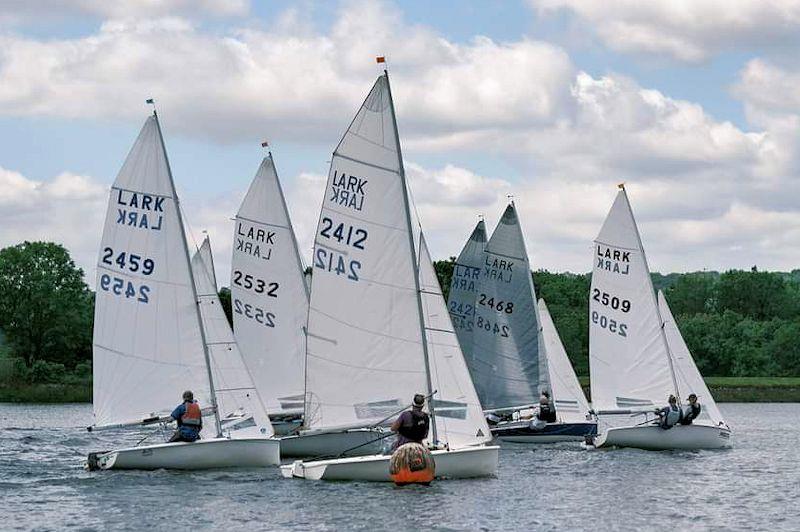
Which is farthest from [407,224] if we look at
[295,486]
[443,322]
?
[295,486]

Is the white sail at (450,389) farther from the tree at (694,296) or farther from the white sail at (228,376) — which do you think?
the tree at (694,296)

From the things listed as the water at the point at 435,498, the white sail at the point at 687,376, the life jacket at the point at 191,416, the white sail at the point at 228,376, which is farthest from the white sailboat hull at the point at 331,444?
the white sail at the point at 687,376

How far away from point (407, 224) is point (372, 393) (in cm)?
Answer: 346

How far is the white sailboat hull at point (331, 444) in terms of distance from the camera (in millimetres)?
32625

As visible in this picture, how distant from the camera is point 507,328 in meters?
44.6

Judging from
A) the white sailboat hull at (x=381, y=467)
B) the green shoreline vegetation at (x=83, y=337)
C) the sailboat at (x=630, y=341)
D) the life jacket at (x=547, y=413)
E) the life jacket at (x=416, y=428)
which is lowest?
the white sailboat hull at (x=381, y=467)

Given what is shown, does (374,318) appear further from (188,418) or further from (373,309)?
(188,418)

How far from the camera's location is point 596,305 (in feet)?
136

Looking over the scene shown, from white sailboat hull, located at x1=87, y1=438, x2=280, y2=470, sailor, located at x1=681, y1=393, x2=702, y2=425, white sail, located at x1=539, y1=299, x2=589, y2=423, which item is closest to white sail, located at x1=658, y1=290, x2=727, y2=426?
sailor, located at x1=681, y1=393, x2=702, y2=425

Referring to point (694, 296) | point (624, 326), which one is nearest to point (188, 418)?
point (624, 326)

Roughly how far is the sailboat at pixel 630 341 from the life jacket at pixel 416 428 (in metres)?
14.6

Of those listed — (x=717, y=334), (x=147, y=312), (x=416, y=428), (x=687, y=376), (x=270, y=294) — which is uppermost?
(x=717, y=334)

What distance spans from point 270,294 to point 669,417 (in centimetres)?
1111

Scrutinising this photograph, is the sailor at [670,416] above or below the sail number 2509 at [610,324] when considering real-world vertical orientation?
below
